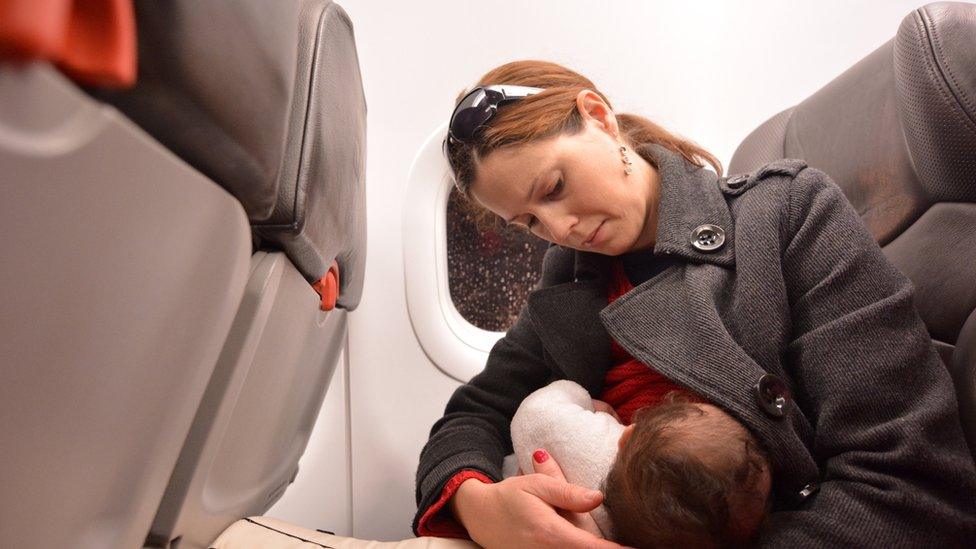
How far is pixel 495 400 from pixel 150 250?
2.82 ft

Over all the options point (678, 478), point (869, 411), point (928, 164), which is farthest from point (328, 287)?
point (928, 164)

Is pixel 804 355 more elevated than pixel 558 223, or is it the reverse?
pixel 558 223

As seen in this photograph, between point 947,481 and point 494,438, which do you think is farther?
point 494,438

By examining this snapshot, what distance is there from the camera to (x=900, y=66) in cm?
99

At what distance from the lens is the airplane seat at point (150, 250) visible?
0.37 meters

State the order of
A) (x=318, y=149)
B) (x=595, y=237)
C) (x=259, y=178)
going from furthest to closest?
1. (x=595, y=237)
2. (x=318, y=149)
3. (x=259, y=178)

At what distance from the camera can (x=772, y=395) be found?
839mm

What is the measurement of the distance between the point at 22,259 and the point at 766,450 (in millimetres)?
778

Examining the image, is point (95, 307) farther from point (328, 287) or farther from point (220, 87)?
point (328, 287)

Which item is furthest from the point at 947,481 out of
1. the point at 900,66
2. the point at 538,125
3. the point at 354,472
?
the point at 354,472

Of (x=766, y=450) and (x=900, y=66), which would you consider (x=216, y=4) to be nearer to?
(x=766, y=450)

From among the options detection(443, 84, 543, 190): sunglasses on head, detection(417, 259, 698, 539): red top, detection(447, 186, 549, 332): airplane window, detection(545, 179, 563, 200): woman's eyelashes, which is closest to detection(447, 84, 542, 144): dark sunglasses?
detection(443, 84, 543, 190): sunglasses on head

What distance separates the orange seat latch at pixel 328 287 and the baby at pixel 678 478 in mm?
439

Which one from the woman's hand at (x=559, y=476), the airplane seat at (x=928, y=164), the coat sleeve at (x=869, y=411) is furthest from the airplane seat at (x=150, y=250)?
the airplane seat at (x=928, y=164)
